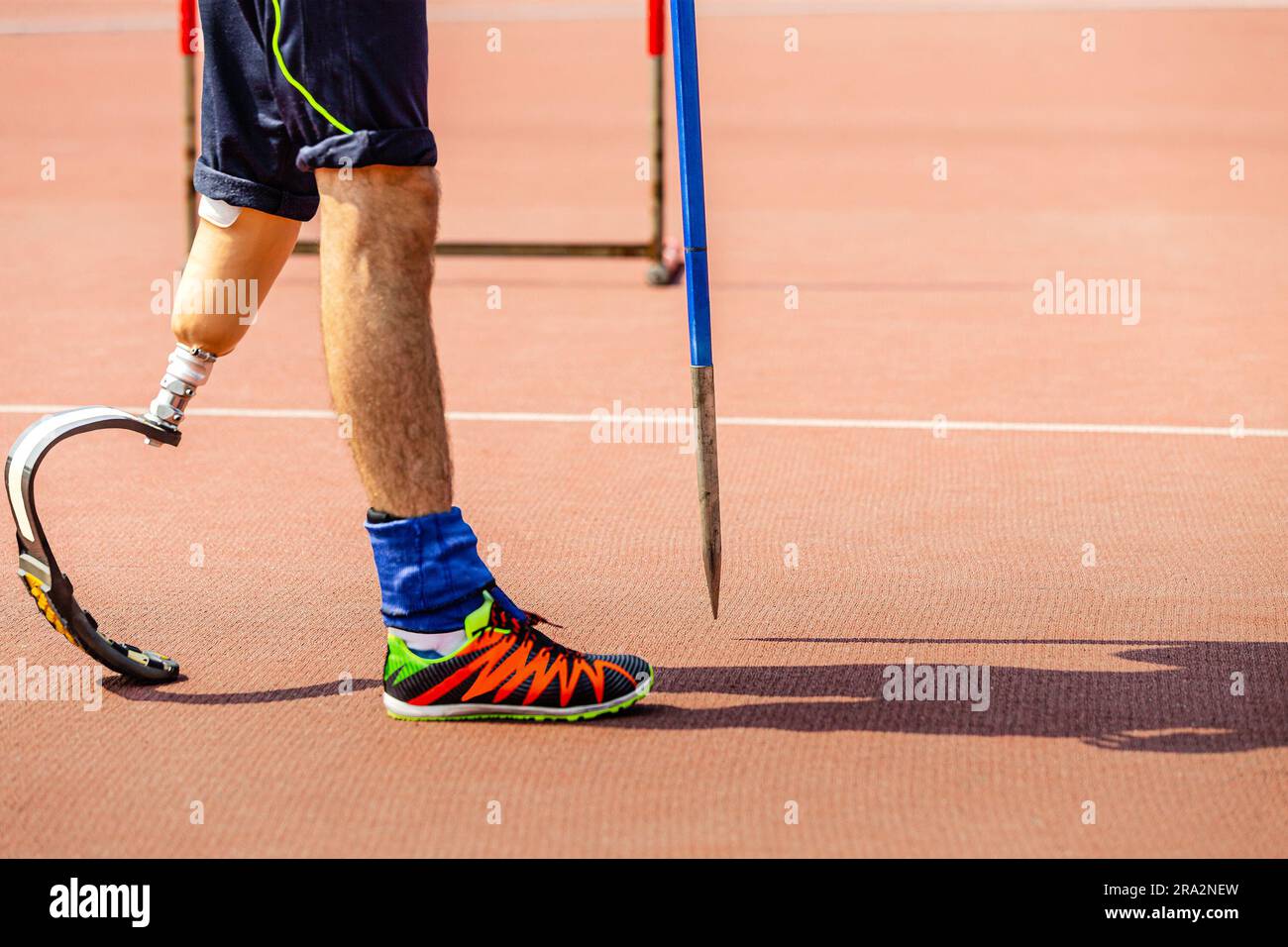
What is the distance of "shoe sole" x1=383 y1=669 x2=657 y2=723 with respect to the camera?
3402 mm

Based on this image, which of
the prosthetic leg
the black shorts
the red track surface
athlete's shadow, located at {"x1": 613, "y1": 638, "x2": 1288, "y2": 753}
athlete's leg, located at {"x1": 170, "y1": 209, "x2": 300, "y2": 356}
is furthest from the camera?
athlete's leg, located at {"x1": 170, "y1": 209, "x2": 300, "y2": 356}

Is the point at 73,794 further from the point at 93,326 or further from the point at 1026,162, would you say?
the point at 1026,162

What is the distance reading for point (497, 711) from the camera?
342cm

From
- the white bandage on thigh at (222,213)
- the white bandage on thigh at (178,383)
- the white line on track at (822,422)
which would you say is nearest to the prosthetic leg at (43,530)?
the white bandage on thigh at (178,383)

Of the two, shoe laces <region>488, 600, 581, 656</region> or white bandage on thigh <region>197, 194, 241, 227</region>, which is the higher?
white bandage on thigh <region>197, 194, 241, 227</region>

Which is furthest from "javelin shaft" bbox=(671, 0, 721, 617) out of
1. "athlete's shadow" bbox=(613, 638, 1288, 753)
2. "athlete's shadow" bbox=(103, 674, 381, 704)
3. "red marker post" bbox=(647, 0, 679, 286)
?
"red marker post" bbox=(647, 0, 679, 286)

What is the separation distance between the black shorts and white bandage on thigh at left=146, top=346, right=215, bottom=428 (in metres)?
0.47

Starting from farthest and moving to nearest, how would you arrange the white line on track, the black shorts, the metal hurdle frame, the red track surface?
the metal hurdle frame
the white line on track
the black shorts
the red track surface

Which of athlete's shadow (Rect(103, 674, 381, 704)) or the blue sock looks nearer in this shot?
the blue sock

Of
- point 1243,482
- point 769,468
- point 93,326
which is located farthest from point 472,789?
point 93,326

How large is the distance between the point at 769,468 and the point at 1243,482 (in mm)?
1320

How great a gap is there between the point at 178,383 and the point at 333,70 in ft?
2.55

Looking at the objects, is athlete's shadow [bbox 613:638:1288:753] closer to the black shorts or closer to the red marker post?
the black shorts

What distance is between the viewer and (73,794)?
122 inches
